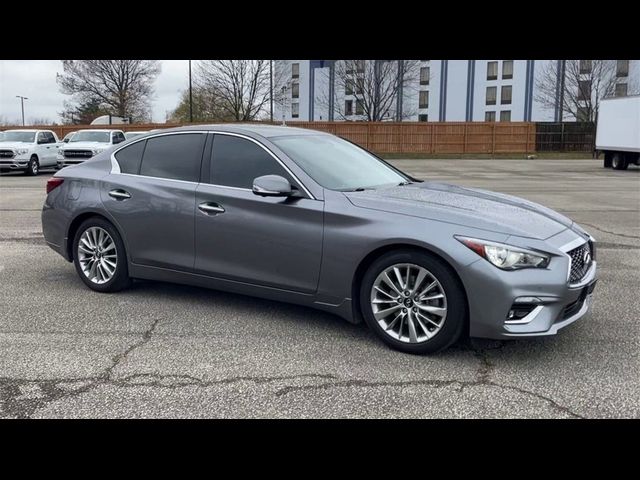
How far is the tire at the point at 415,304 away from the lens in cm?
418

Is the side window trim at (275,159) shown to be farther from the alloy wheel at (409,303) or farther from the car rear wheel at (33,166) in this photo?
the car rear wheel at (33,166)

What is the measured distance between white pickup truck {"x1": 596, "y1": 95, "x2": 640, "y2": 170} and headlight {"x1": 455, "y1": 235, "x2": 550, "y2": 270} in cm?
2846

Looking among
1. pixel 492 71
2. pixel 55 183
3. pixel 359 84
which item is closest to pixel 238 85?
pixel 359 84

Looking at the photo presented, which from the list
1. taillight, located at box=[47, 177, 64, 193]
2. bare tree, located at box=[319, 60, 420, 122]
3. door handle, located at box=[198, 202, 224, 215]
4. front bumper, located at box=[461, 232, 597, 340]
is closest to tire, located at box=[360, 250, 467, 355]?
front bumper, located at box=[461, 232, 597, 340]

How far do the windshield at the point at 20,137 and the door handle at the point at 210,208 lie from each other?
21529 mm

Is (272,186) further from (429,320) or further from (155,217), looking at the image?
(429,320)

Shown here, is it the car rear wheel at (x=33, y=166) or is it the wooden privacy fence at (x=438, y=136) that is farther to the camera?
the wooden privacy fence at (x=438, y=136)

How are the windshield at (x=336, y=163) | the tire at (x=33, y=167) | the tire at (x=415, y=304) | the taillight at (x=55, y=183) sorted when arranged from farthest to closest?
1. the tire at (x=33, y=167)
2. the taillight at (x=55, y=183)
3. the windshield at (x=336, y=163)
4. the tire at (x=415, y=304)

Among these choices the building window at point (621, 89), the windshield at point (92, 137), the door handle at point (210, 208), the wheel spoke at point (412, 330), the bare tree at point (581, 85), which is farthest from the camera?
the building window at point (621, 89)

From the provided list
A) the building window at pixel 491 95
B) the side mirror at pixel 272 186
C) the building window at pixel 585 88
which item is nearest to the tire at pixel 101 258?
the side mirror at pixel 272 186

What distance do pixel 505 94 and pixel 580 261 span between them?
63820 millimetres

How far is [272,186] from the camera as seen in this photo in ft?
15.5

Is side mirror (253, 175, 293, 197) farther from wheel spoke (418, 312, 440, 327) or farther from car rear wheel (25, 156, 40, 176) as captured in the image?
car rear wheel (25, 156, 40, 176)

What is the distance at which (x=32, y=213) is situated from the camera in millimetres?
12203
